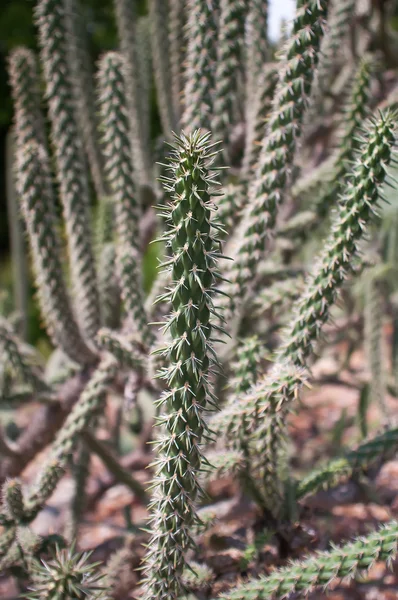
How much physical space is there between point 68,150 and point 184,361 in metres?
1.33

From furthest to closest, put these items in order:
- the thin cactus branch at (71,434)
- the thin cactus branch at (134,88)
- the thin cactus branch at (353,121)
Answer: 1. the thin cactus branch at (134,88)
2. the thin cactus branch at (353,121)
3. the thin cactus branch at (71,434)

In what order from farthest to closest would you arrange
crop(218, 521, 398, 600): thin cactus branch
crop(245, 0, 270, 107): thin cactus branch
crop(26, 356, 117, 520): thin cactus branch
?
crop(245, 0, 270, 107): thin cactus branch, crop(26, 356, 117, 520): thin cactus branch, crop(218, 521, 398, 600): thin cactus branch

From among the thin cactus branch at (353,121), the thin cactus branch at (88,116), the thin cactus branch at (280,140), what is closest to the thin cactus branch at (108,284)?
the thin cactus branch at (88,116)

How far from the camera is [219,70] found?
7.22 ft

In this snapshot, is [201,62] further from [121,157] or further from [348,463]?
[348,463]

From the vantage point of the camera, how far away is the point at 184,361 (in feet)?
4.35

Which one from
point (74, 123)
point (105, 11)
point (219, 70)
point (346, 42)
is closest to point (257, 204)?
point (219, 70)

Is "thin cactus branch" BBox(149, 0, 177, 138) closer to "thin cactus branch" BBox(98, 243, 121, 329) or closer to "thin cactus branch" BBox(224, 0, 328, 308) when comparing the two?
"thin cactus branch" BBox(98, 243, 121, 329)

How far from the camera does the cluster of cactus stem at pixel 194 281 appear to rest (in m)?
1.41

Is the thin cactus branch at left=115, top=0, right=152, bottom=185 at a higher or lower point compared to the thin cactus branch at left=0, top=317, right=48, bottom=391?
higher

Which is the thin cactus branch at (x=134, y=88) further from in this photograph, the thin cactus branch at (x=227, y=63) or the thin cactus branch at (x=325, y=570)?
the thin cactus branch at (x=325, y=570)

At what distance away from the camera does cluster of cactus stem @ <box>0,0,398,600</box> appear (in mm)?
1411

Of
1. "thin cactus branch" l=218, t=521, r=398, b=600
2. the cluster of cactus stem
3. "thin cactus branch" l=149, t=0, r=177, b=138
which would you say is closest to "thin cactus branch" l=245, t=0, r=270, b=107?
the cluster of cactus stem

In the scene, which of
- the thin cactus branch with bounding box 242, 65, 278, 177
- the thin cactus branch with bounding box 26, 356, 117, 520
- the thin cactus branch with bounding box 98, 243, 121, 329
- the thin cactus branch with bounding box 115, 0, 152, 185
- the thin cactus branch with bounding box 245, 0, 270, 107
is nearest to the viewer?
the thin cactus branch with bounding box 26, 356, 117, 520
